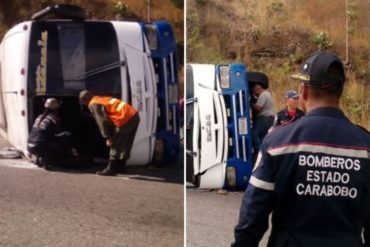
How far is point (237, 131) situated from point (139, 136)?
0.32m

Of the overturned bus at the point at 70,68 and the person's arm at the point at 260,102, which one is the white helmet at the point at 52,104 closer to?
the overturned bus at the point at 70,68

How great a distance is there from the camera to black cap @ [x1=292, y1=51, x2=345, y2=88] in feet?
4.32

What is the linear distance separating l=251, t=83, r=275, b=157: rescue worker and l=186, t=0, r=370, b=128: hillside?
5cm

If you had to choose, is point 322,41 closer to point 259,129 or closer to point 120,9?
point 259,129

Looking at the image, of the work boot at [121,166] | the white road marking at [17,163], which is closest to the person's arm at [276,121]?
the work boot at [121,166]

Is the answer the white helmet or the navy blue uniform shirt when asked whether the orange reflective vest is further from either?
the navy blue uniform shirt

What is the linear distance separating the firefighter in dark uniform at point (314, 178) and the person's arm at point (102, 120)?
1.91 feet

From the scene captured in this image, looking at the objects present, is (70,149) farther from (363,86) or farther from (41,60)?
(363,86)


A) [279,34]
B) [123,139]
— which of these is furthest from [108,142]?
[279,34]

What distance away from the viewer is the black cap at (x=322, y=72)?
1317 mm

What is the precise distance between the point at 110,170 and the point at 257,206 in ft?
1.97

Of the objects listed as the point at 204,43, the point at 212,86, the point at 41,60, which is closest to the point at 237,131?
the point at 212,86

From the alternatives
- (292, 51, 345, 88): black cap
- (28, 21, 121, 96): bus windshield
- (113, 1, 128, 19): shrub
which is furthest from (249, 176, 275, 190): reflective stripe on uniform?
(113, 1, 128, 19): shrub

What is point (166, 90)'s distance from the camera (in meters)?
1.72
